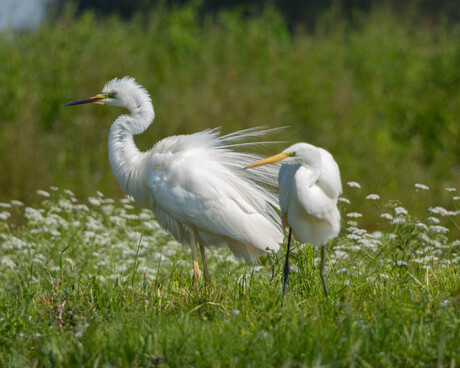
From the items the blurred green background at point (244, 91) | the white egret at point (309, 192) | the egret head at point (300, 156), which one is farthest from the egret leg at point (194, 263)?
the blurred green background at point (244, 91)

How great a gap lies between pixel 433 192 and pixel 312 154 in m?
5.25

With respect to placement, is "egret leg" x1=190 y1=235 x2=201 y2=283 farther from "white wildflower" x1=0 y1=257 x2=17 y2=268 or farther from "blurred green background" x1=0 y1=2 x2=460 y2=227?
"blurred green background" x1=0 y1=2 x2=460 y2=227

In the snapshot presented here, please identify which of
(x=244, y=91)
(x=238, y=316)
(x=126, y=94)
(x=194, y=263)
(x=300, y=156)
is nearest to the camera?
(x=238, y=316)

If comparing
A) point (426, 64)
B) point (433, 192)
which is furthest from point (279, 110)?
point (426, 64)

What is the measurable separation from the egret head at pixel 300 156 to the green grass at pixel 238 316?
0.74m

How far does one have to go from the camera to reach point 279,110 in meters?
8.93

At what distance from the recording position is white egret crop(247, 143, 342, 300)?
3.56m

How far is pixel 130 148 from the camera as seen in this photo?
523cm

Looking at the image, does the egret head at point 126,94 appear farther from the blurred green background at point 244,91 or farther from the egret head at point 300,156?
the blurred green background at point 244,91

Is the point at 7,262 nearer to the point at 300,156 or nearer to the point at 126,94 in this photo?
the point at 126,94

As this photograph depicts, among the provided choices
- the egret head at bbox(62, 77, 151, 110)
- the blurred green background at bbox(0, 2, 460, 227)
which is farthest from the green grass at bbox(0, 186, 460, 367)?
the blurred green background at bbox(0, 2, 460, 227)

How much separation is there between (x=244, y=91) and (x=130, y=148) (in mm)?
4077

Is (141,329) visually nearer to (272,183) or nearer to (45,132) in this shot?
(272,183)

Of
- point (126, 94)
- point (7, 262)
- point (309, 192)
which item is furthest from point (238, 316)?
point (126, 94)
